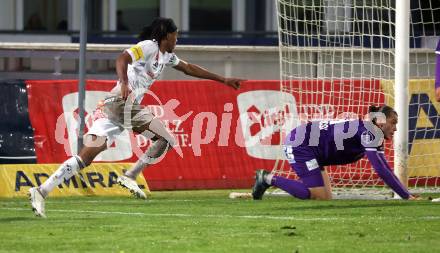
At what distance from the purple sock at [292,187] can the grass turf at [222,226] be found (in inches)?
6.5

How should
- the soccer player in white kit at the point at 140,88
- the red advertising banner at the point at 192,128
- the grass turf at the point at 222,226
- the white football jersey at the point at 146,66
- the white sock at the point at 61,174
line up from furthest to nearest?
the red advertising banner at the point at 192,128 < the white football jersey at the point at 146,66 < the soccer player in white kit at the point at 140,88 < the white sock at the point at 61,174 < the grass turf at the point at 222,226

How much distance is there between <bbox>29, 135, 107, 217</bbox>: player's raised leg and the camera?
→ 12.2 metres

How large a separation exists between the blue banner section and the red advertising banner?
10 cm

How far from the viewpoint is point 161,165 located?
18.0m

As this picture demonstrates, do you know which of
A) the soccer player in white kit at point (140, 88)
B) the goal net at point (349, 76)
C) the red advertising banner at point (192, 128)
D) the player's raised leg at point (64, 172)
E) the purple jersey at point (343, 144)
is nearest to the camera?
the player's raised leg at point (64, 172)

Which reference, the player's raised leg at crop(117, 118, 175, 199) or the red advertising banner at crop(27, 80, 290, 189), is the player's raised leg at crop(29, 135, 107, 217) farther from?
the red advertising banner at crop(27, 80, 290, 189)

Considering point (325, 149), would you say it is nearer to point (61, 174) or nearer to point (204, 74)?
point (204, 74)

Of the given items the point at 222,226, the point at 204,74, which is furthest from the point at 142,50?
the point at 222,226

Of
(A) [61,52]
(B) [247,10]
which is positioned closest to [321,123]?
(A) [61,52]

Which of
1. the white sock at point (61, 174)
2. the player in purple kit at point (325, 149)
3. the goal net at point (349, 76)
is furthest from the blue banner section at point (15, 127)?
the white sock at point (61, 174)

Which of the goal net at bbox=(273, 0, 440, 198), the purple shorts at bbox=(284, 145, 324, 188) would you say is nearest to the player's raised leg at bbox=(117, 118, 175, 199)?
the purple shorts at bbox=(284, 145, 324, 188)

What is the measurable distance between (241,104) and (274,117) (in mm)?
481

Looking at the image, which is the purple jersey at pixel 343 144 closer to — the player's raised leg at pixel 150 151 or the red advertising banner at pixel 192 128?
the player's raised leg at pixel 150 151

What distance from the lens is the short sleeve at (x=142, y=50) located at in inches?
543
